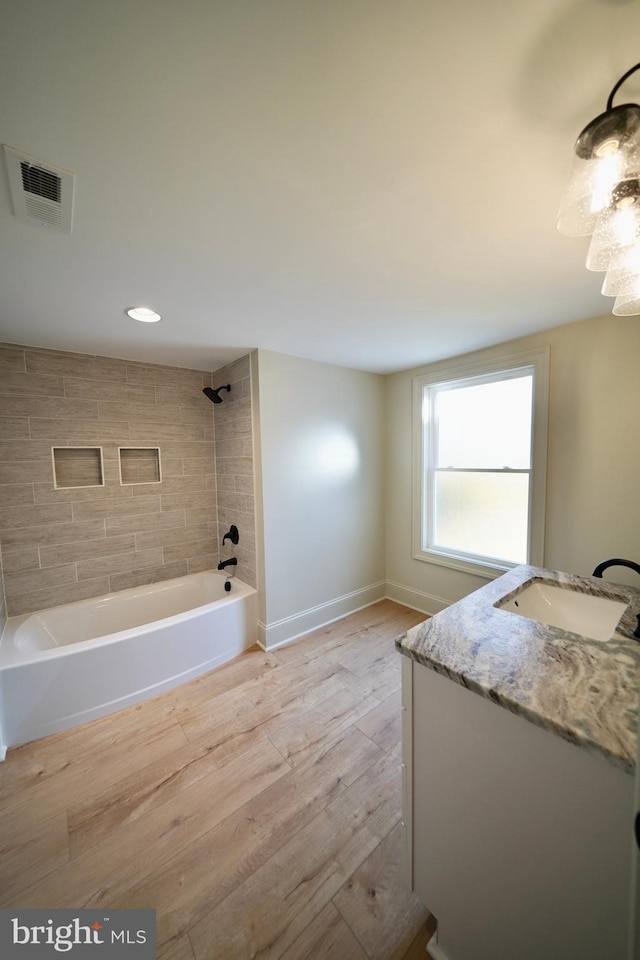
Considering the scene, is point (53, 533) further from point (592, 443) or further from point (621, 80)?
point (592, 443)

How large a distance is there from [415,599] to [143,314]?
10.6 ft

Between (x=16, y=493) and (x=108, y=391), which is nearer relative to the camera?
(x=16, y=493)

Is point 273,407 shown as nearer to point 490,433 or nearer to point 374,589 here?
point 490,433

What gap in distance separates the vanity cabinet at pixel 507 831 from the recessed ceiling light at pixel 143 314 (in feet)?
7.06

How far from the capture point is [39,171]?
88cm

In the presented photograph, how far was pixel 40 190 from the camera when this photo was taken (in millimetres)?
937

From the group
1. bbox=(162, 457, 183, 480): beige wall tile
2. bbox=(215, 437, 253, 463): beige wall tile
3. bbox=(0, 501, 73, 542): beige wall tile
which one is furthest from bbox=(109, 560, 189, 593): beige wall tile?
bbox=(215, 437, 253, 463): beige wall tile

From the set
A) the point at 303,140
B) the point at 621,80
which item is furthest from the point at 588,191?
the point at 303,140

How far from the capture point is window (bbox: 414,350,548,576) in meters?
2.27

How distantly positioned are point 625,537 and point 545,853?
1.87 m

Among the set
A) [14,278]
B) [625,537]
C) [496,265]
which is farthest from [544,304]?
[14,278]

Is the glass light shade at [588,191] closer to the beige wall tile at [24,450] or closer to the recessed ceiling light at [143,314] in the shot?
the recessed ceiling light at [143,314]

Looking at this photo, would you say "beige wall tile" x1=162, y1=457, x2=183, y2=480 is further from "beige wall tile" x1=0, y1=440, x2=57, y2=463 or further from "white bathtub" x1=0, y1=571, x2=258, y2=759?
"white bathtub" x1=0, y1=571, x2=258, y2=759

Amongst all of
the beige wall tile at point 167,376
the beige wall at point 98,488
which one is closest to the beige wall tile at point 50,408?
the beige wall at point 98,488
